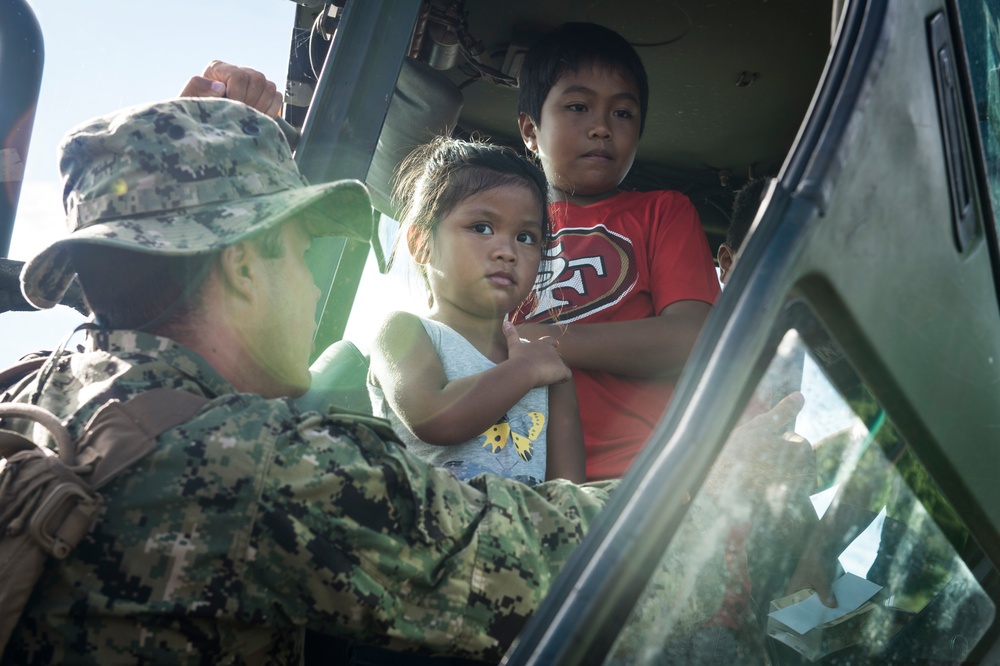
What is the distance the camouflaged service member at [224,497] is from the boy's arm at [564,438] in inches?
17.0

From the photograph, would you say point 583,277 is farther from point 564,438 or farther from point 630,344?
point 564,438

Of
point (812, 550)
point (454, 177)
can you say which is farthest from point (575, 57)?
point (812, 550)

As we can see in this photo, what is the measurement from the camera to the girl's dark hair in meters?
2.06

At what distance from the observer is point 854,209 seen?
1077 mm

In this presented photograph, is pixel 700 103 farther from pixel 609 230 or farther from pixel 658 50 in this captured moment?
pixel 609 230

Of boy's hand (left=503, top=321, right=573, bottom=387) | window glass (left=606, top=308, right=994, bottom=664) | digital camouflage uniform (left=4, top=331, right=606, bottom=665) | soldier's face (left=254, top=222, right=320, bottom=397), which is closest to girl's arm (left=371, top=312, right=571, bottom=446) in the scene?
boy's hand (left=503, top=321, right=573, bottom=387)

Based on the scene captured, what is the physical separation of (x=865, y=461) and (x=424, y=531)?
1.87ft

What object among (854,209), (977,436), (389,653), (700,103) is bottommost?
(389,653)

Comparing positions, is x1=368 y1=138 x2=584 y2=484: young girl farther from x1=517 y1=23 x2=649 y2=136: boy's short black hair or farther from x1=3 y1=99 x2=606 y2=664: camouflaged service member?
x1=3 y1=99 x2=606 y2=664: camouflaged service member

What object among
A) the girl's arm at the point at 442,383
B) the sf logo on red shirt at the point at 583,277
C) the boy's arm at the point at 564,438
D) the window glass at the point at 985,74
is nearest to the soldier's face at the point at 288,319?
the girl's arm at the point at 442,383

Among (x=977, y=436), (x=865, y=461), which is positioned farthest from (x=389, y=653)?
(x=977, y=436)

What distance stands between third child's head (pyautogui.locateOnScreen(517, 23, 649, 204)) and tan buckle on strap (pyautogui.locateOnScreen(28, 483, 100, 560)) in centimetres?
138

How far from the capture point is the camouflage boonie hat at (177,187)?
1.51 m

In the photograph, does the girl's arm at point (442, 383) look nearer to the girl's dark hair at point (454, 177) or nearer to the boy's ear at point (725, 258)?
the girl's dark hair at point (454, 177)
